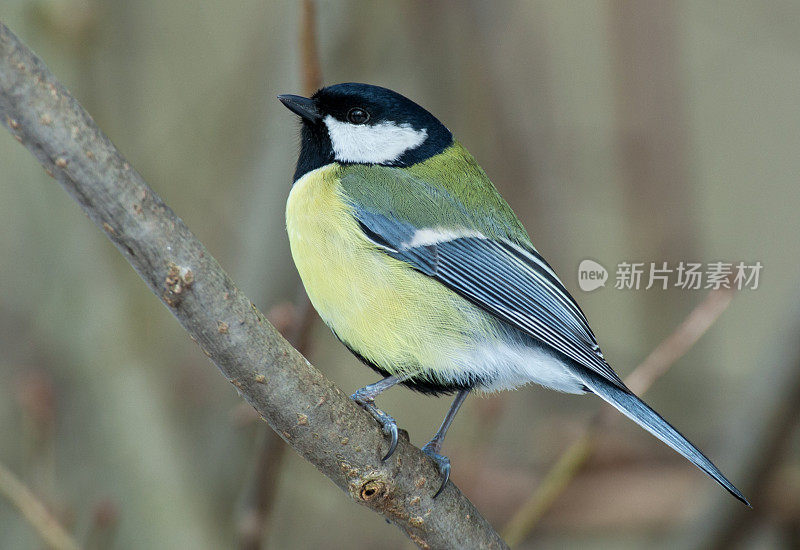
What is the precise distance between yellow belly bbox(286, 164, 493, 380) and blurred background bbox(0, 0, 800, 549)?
0.13 meters

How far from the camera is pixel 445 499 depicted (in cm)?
153

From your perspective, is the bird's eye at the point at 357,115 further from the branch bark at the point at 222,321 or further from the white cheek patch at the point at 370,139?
the branch bark at the point at 222,321

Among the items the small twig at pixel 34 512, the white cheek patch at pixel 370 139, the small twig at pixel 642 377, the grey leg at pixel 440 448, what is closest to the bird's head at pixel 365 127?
the white cheek patch at pixel 370 139

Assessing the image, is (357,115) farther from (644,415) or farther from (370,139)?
(644,415)

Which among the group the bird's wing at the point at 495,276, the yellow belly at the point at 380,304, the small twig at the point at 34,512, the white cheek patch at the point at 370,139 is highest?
the white cheek patch at the point at 370,139

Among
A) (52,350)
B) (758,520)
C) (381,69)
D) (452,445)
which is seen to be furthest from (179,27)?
(758,520)

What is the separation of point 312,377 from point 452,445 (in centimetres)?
201

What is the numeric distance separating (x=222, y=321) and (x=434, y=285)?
0.72 m

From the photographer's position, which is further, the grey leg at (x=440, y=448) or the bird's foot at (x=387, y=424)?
the grey leg at (x=440, y=448)

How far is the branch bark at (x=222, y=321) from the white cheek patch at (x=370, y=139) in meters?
0.81

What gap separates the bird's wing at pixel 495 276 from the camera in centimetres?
177

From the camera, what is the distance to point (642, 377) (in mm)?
1898

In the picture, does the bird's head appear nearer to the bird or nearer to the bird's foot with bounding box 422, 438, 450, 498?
the bird

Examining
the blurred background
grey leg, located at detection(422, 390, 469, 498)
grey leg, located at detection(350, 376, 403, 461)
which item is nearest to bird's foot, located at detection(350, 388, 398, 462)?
grey leg, located at detection(350, 376, 403, 461)
